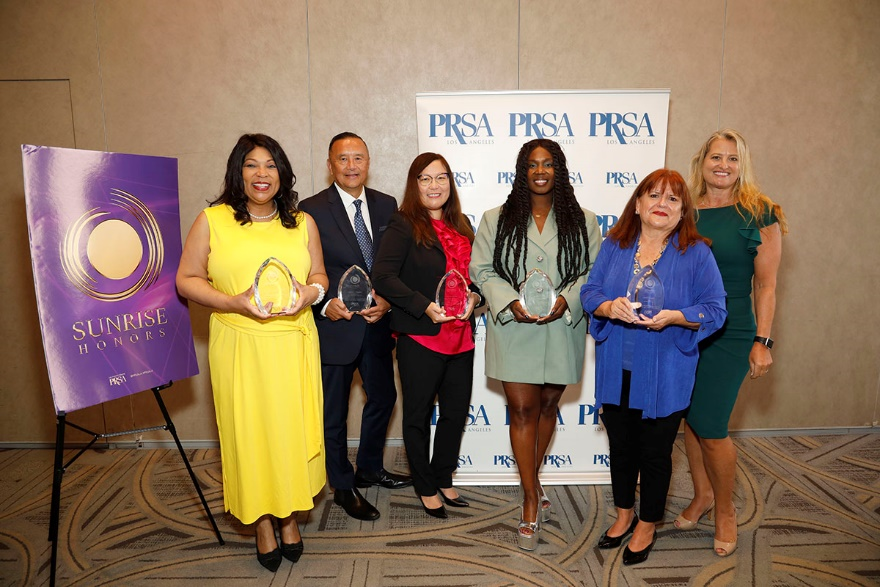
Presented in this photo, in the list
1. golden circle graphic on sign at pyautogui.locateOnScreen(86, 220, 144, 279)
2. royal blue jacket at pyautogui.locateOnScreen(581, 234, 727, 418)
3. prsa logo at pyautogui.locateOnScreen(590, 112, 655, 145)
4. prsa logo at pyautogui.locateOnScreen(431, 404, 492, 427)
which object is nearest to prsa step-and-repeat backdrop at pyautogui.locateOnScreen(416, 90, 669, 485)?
prsa logo at pyautogui.locateOnScreen(590, 112, 655, 145)

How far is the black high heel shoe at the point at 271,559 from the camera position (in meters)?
2.36

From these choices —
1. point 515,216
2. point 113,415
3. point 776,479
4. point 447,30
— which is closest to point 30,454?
point 113,415

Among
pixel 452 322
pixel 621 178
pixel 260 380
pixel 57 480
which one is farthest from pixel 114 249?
pixel 621 178

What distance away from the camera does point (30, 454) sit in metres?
3.65

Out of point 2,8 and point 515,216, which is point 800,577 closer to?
point 515,216

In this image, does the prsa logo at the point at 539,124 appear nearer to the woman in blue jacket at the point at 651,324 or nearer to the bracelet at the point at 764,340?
the woman in blue jacket at the point at 651,324

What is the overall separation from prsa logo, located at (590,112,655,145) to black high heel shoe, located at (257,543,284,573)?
2.58 m

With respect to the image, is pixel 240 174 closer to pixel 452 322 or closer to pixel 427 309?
pixel 427 309

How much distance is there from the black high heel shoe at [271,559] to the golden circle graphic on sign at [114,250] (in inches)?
48.9

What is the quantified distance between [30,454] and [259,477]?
2.44 meters

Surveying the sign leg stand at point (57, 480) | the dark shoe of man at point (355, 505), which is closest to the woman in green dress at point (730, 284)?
the dark shoe of man at point (355, 505)

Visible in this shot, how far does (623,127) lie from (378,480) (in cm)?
238

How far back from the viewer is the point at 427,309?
7.88 ft

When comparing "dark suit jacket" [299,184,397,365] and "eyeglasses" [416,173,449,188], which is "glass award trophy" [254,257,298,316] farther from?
"eyeglasses" [416,173,449,188]
